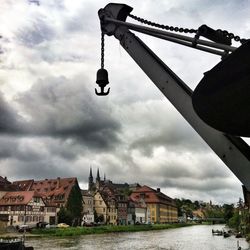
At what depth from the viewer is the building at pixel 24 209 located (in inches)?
2665

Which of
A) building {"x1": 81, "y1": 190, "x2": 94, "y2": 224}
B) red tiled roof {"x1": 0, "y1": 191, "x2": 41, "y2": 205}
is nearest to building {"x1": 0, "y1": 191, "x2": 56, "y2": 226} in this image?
red tiled roof {"x1": 0, "y1": 191, "x2": 41, "y2": 205}

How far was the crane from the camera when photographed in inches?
111

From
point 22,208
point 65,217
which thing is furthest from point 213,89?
point 22,208

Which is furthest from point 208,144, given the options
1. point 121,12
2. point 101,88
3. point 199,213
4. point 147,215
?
point 199,213

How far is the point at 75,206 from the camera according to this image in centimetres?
7125

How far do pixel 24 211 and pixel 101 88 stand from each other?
6537 cm

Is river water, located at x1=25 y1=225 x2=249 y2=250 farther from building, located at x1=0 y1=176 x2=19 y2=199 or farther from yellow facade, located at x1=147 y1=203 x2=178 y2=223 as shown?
yellow facade, located at x1=147 y1=203 x2=178 y2=223

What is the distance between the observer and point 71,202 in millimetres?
71000

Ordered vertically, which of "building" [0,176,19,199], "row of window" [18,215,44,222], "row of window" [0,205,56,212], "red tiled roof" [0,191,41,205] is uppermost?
"building" [0,176,19,199]

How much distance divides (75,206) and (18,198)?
10.4m

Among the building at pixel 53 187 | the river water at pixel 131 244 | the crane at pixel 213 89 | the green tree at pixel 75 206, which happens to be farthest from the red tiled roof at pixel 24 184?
the crane at pixel 213 89

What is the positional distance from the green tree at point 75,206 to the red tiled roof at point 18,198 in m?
6.06

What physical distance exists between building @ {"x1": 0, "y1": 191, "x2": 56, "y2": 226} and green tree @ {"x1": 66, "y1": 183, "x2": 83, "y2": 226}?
15.7 feet

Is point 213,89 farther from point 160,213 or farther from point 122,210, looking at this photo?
point 160,213
